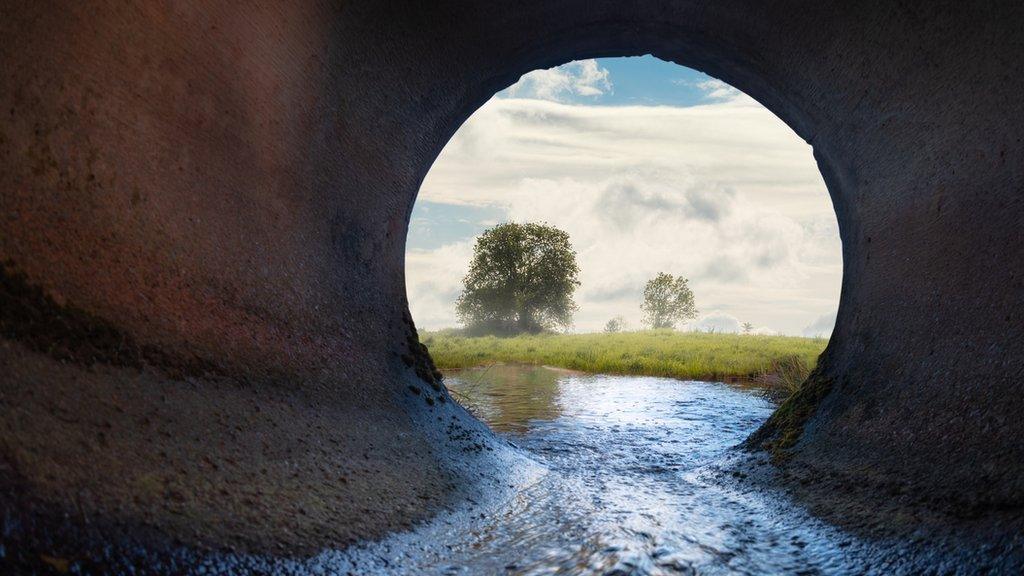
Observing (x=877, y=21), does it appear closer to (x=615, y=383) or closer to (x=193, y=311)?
(x=193, y=311)

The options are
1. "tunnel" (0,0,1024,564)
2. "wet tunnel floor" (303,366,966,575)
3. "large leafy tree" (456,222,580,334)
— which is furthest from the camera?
"large leafy tree" (456,222,580,334)

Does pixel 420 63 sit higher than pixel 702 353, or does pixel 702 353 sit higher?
pixel 420 63

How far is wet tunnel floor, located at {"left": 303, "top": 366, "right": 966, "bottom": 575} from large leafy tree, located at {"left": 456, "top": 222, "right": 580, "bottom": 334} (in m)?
32.9

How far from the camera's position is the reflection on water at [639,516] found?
3266 mm

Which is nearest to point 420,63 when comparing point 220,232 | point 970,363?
point 220,232

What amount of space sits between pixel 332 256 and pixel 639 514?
2896 mm

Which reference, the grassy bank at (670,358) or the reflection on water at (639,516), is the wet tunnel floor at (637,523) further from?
the grassy bank at (670,358)

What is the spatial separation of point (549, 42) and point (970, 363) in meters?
4.54

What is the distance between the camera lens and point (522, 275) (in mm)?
41062

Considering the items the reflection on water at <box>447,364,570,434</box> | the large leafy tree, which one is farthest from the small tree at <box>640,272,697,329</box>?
the reflection on water at <box>447,364,570,434</box>

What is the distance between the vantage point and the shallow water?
3281mm

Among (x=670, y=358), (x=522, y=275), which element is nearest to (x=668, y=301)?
(x=522, y=275)

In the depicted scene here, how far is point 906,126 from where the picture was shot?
461 centimetres

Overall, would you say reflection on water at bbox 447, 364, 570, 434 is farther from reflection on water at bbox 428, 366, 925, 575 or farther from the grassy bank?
the grassy bank
